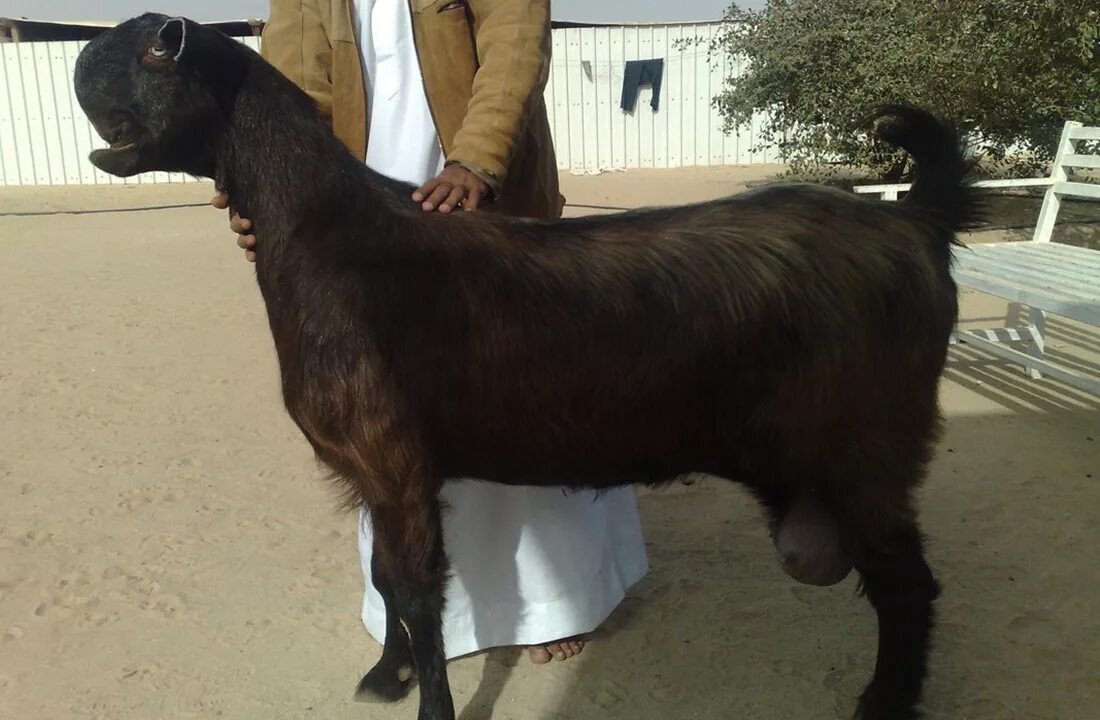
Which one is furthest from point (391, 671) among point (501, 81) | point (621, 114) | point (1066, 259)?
point (621, 114)

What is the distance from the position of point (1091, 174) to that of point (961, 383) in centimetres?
437

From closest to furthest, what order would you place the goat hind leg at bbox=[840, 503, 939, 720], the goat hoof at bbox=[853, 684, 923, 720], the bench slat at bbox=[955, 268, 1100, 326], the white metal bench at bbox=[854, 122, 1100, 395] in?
1. the goat hind leg at bbox=[840, 503, 939, 720]
2. the goat hoof at bbox=[853, 684, 923, 720]
3. the bench slat at bbox=[955, 268, 1100, 326]
4. the white metal bench at bbox=[854, 122, 1100, 395]

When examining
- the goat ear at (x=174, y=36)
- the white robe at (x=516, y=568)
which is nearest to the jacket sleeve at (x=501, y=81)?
the goat ear at (x=174, y=36)

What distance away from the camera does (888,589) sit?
106 inches

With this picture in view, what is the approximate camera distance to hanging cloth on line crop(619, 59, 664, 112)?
1792cm

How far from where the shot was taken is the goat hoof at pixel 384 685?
10.1 feet

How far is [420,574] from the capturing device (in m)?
2.53

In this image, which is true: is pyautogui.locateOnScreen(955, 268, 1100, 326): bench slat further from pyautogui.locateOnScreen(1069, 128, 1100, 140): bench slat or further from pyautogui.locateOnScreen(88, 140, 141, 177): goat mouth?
pyautogui.locateOnScreen(88, 140, 141, 177): goat mouth

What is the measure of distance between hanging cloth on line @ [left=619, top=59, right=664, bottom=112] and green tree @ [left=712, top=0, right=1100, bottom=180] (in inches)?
202

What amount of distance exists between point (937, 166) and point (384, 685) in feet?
7.67

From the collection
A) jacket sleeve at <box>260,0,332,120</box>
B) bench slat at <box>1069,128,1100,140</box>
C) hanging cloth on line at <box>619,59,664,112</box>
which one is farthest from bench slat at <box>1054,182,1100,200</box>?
hanging cloth on line at <box>619,59,664,112</box>

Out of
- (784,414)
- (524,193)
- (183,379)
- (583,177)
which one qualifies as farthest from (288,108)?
(583,177)

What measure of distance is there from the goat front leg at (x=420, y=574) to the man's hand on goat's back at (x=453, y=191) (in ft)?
2.50

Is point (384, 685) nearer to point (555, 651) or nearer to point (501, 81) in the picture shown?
point (555, 651)
